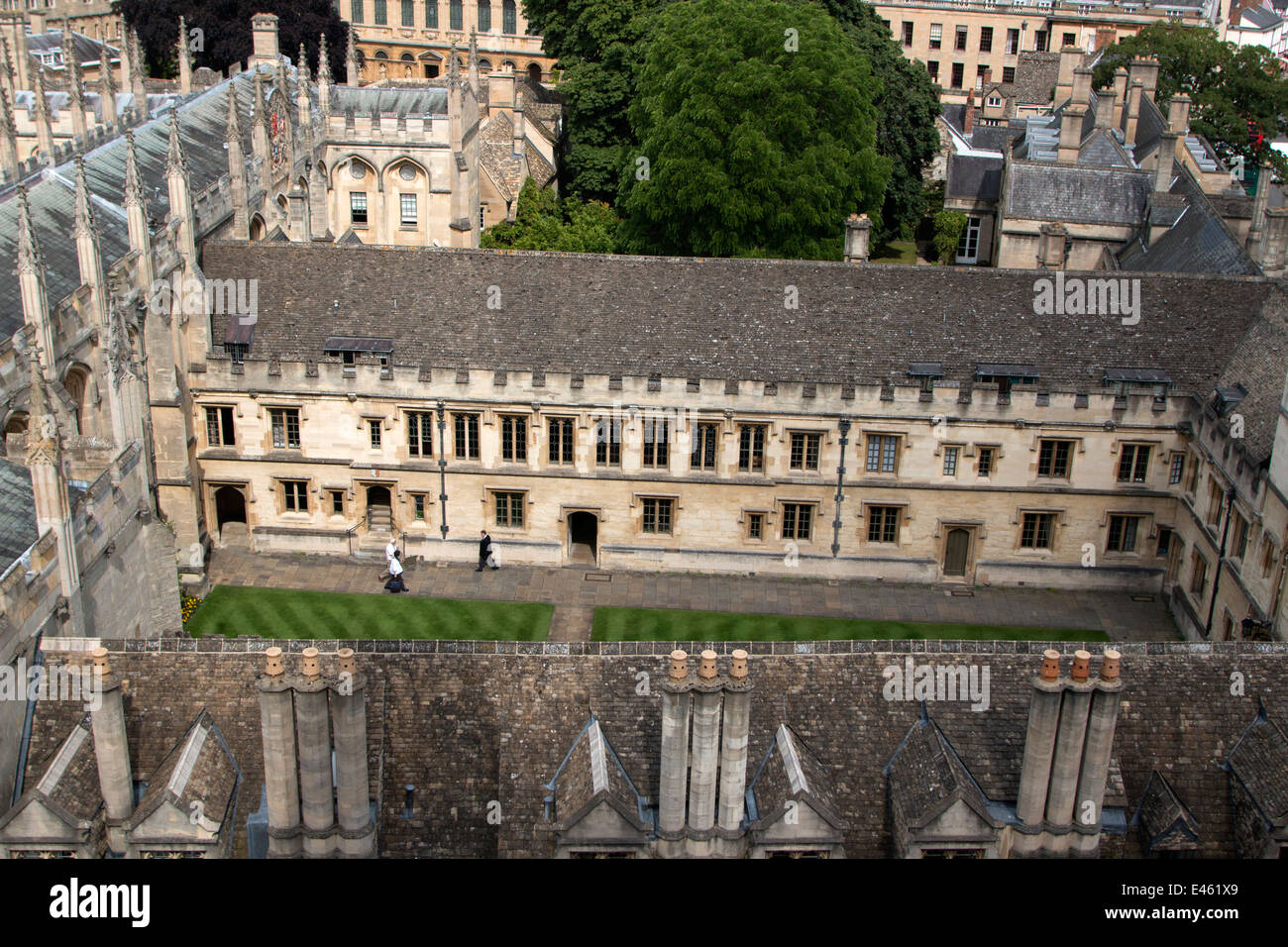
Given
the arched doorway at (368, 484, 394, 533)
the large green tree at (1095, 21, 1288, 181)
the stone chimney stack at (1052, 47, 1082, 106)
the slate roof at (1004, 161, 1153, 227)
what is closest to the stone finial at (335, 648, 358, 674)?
the arched doorway at (368, 484, 394, 533)

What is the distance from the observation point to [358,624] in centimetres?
4303

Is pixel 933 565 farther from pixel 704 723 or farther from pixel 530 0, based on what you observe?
pixel 530 0

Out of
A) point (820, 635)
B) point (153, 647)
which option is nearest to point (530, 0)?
point (820, 635)

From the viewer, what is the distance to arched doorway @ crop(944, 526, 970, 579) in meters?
46.7

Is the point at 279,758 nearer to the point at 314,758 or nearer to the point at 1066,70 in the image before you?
the point at 314,758

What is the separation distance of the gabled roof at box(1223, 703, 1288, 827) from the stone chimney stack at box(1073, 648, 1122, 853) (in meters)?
3.68

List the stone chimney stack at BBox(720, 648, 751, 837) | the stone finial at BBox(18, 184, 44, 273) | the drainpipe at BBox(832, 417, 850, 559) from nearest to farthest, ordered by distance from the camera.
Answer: the stone chimney stack at BBox(720, 648, 751, 837)
the stone finial at BBox(18, 184, 44, 273)
the drainpipe at BBox(832, 417, 850, 559)

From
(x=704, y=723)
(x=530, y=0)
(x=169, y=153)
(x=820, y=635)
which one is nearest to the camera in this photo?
(x=704, y=723)

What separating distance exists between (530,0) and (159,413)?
50.3m

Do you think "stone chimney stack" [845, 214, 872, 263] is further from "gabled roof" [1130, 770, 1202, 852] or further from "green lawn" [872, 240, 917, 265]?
"gabled roof" [1130, 770, 1202, 852]

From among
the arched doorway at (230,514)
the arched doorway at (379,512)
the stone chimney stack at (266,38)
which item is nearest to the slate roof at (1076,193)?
the arched doorway at (379,512)

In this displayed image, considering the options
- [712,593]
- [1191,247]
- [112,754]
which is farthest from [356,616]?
[1191,247]

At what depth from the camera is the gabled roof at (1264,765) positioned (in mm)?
22422

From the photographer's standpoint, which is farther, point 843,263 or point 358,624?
point 843,263
